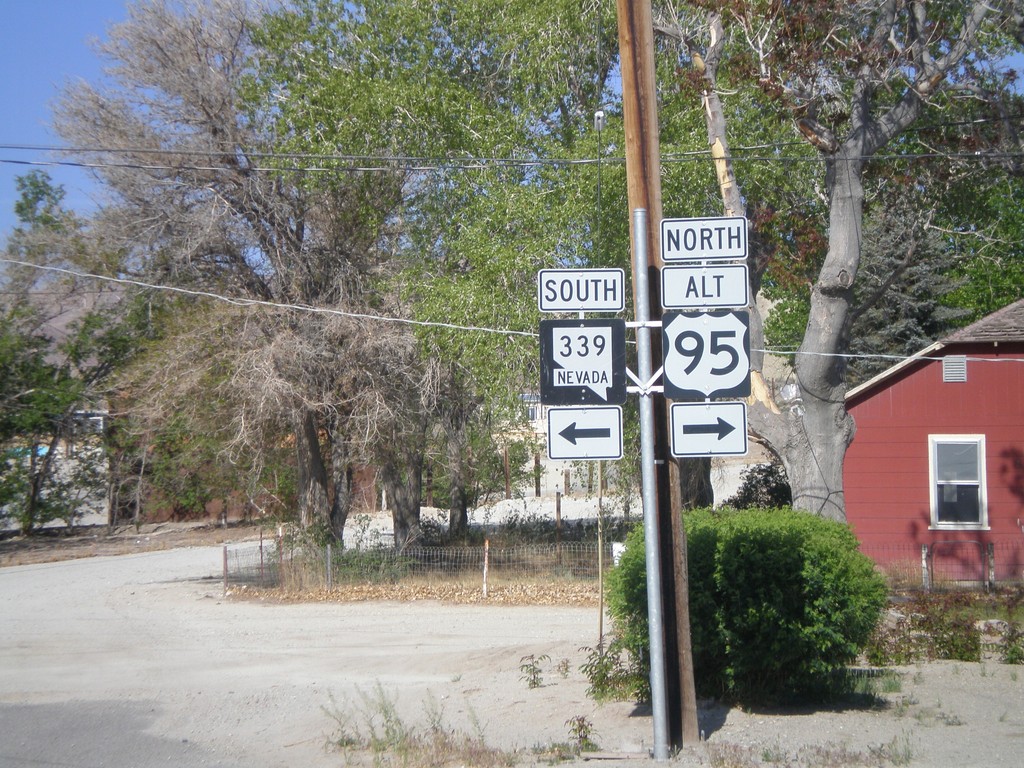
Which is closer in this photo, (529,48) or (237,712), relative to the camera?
(237,712)

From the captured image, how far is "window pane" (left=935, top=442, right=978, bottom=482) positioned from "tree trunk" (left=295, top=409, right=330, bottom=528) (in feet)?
40.8

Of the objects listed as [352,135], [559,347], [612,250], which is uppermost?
[352,135]

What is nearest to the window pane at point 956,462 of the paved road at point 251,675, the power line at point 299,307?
the paved road at point 251,675

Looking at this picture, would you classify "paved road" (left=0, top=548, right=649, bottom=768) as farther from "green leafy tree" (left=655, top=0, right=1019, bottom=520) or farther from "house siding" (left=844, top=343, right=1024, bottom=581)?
"house siding" (left=844, top=343, right=1024, bottom=581)

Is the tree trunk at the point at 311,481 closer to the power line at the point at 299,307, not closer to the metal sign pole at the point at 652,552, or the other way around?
the power line at the point at 299,307

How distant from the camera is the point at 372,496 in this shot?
3800 cm

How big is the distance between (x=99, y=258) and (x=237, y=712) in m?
11.7

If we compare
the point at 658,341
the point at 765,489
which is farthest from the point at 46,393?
the point at 658,341

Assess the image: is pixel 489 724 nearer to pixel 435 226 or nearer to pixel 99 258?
pixel 435 226

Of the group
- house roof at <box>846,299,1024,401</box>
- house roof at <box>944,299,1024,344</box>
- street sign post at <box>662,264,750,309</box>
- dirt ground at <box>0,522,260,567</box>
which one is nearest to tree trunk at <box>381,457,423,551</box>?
dirt ground at <box>0,522,260,567</box>

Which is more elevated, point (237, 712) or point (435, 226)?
point (435, 226)

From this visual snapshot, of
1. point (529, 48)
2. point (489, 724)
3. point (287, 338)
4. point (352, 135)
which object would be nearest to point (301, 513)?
point (287, 338)

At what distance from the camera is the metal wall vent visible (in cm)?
1956

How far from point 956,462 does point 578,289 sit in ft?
50.3
